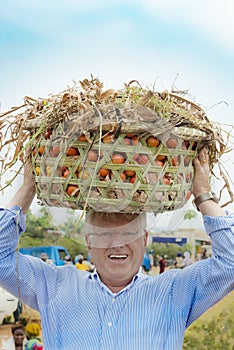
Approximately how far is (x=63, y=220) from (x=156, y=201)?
273 mm

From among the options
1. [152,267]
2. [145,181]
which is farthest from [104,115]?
[152,267]

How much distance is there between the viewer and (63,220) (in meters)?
1.53

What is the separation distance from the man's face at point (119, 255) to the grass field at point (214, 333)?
3310 mm

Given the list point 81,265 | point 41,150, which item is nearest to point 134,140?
point 41,150

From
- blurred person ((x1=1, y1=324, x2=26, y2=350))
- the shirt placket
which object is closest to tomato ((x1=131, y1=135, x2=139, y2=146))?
the shirt placket

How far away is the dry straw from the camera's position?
133cm

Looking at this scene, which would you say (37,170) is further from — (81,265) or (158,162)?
(81,265)

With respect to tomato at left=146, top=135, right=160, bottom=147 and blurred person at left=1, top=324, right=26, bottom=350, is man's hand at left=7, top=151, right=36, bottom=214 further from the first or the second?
blurred person at left=1, top=324, right=26, bottom=350

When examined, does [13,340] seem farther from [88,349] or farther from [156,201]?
[156,201]

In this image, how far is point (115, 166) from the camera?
1.32 meters

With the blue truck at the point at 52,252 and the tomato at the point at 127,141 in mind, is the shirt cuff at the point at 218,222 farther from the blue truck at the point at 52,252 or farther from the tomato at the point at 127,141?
the blue truck at the point at 52,252

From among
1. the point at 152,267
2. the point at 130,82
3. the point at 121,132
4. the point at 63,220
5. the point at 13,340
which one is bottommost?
the point at 13,340

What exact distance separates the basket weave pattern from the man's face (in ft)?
0.72

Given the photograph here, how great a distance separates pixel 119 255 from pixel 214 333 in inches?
135
